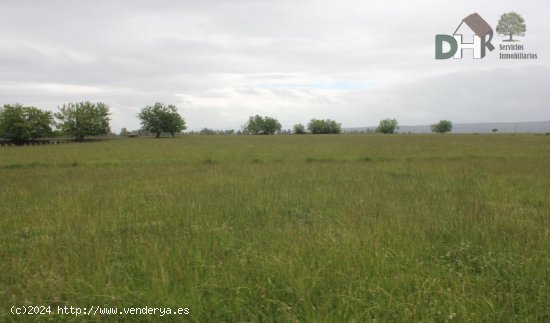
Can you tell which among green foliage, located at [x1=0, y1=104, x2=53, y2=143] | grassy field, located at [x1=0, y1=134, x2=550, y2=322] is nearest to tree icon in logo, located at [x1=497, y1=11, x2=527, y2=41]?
grassy field, located at [x1=0, y1=134, x2=550, y2=322]

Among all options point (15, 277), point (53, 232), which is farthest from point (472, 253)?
point (53, 232)

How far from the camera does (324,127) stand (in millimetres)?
140375

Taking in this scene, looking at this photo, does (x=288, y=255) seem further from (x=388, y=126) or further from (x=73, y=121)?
(x=388, y=126)

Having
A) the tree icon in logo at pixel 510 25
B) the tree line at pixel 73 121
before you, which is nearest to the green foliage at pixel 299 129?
the tree line at pixel 73 121

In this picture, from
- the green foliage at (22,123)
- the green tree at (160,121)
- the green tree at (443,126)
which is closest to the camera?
the green foliage at (22,123)

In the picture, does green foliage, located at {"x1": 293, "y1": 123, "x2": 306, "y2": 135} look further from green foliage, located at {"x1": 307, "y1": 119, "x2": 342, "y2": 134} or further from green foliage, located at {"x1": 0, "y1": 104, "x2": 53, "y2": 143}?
green foliage, located at {"x1": 0, "y1": 104, "x2": 53, "y2": 143}

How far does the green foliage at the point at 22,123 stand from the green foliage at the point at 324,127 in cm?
10208

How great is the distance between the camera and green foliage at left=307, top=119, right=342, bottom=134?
13988 centimetres

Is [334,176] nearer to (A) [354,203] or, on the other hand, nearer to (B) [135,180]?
(A) [354,203]

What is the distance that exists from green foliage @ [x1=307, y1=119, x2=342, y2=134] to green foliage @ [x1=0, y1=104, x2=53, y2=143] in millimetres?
102081

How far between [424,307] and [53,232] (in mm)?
6987

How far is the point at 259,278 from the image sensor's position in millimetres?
4168

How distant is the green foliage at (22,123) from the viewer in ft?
205

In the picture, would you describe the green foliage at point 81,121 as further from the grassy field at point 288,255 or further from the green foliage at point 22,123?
the grassy field at point 288,255
